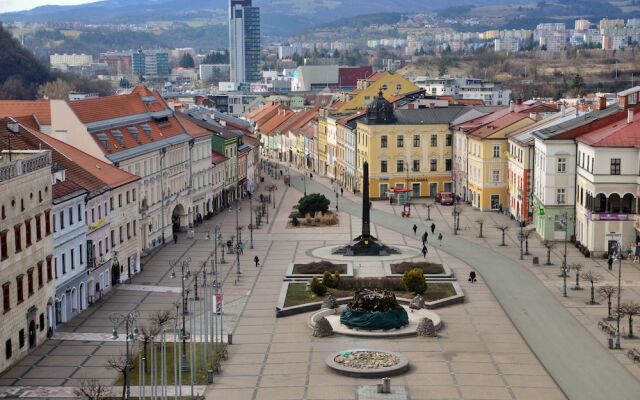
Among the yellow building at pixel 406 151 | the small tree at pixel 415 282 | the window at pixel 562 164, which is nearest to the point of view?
the small tree at pixel 415 282

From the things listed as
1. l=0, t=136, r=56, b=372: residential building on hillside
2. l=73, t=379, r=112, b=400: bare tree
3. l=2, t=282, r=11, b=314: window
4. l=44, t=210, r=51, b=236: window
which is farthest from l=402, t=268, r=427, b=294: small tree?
l=2, t=282, r=11, b=314: window

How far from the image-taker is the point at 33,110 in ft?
270

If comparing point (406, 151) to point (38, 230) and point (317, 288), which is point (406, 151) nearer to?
point (317, 288)

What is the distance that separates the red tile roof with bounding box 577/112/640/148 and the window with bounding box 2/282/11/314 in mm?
41054

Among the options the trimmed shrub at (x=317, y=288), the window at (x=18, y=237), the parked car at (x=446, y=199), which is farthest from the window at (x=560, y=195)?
the window at (x=18, y=237)

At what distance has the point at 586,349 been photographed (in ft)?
176

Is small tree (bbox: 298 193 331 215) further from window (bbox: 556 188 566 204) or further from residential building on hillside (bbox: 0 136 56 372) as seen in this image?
residential building on hillside (bbox: 0 136 56 372)

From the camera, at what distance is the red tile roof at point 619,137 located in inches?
3091

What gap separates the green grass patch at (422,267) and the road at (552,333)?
2.52 m

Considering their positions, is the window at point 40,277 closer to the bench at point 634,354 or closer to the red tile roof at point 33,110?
the red tile roof at point 33,110

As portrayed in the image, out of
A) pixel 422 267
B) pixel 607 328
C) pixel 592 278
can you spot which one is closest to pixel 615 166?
pixel 422 267

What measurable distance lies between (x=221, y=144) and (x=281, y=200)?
846cm

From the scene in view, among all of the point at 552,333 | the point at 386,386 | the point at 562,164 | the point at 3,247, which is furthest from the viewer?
the point at 562,164

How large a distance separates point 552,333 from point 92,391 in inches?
923
